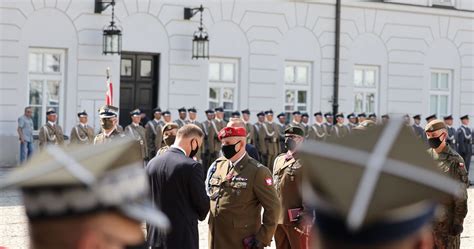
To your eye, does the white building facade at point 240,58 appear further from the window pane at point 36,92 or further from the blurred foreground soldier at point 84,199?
the blurred foreground soldier at point 84,199

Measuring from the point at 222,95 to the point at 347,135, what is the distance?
82.2 feet

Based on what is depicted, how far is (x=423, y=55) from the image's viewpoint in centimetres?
3125

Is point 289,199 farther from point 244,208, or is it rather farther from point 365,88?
point 365,88

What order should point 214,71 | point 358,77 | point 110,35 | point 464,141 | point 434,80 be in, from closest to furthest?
point 110,35 < point 214,71 < point 464,141 < point 358,77 < point 434,80

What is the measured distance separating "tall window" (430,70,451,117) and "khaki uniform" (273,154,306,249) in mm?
23795

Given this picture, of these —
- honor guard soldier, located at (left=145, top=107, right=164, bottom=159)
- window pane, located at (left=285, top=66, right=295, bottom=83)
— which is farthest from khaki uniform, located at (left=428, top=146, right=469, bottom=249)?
window pane, located at (left=285, top=66, right=295, bottom=83)

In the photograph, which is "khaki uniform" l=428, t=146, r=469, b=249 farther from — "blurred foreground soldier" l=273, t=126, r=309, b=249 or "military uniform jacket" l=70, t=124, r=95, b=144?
"military uniform jacket" l=70, t=124, r=95, b=144

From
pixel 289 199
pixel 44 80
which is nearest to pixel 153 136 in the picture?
pixel 44 80

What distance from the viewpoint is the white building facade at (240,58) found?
23.9m

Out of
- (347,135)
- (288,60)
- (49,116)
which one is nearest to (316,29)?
(288,60)

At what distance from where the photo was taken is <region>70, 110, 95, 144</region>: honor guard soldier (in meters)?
22.6

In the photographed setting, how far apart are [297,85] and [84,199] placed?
26.7 metres

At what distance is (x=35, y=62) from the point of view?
23.9 m

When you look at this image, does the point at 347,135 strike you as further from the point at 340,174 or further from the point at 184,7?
the point at 184,7
